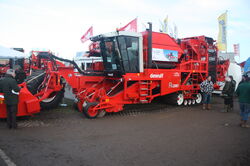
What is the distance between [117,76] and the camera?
7.77 m

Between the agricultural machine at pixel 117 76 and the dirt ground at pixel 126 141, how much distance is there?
602 mm

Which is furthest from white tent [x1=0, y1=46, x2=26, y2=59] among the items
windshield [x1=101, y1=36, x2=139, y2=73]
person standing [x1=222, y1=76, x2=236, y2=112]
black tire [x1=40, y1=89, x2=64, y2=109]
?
person standing [x1=222, y1=76, x2=236, y2=112]

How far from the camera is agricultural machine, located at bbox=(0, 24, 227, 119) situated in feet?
22.8

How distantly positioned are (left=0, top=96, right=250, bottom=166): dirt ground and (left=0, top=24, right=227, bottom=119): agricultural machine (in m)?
0.60

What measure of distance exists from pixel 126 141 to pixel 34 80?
13.8ft

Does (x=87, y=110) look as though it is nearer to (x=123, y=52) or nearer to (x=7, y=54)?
(x=123, y=52)

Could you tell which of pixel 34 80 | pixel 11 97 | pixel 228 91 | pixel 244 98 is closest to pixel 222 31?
pixel 228 91

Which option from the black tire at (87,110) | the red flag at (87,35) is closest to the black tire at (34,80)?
the black tire at (87,110)

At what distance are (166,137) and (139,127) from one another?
103 cm

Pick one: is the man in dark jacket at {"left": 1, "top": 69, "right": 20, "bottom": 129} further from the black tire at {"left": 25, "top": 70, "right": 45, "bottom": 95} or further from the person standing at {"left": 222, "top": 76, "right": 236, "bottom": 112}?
the person standing at {"left": 222, "top": 76, "right": 236, "bottom": 112}

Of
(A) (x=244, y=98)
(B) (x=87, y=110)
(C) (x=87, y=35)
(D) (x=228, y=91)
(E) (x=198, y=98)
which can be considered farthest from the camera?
(C) (x=87, y=35)

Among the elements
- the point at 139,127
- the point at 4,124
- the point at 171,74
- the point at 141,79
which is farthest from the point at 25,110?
the point at 171,74

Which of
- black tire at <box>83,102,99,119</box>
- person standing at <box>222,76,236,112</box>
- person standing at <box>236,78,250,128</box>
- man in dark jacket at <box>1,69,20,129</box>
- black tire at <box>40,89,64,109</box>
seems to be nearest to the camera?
man in dark jacket at <box>1,69,20,129</box>

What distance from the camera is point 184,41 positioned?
10.3 m
